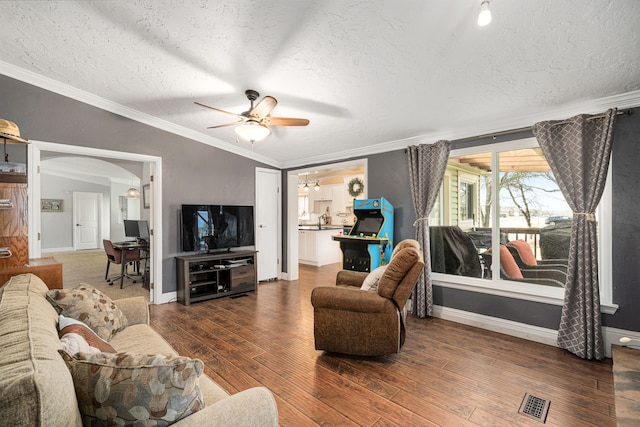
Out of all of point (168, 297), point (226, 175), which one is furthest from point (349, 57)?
point (168, 297)

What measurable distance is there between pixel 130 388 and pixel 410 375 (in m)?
2.06

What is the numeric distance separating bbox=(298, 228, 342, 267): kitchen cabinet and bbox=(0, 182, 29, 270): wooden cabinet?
4.99 metres

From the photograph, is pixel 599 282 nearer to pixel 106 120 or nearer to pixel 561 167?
pixel 561 167

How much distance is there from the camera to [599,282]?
2.63m

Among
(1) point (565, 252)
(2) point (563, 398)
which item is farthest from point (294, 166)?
(2) point (563, 398)

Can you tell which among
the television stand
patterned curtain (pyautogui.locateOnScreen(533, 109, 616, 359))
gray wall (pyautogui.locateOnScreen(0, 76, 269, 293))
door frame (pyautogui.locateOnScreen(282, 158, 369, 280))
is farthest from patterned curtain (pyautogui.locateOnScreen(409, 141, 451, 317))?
gray wall (pyautogui.locateOnScreen(0, 76, 269, 293))

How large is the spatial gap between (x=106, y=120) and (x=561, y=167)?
5.20 metres

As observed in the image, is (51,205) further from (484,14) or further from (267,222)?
(484,14)

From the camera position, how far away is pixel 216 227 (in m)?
4.55

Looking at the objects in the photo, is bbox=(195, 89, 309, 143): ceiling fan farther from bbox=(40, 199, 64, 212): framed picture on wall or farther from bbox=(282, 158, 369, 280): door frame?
bbox=(40, 199, 64, 212): framed picture on wall

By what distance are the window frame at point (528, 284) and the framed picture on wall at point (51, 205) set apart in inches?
460

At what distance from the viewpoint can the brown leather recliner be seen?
2348mm

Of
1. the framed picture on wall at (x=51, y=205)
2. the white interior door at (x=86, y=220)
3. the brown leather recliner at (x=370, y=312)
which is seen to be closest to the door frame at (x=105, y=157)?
the brown leather recliner at (x=370, y=312)

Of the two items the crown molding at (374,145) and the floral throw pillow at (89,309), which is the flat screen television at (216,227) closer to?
the crown molding at (374,145)
